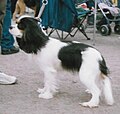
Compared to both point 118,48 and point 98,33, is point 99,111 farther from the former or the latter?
point 98,33

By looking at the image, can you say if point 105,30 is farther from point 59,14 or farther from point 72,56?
point 72,56

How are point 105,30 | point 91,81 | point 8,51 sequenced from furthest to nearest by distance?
point 105,30 → point 8,51 → point 91,81

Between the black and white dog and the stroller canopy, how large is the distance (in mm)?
3293

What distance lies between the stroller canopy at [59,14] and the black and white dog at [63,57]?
10.8 feet

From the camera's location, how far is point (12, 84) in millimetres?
3832

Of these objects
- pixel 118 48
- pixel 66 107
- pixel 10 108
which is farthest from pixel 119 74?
pixel 118 48

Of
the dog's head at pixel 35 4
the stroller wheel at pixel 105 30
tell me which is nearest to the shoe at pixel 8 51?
the dog's head at pixel 35 4

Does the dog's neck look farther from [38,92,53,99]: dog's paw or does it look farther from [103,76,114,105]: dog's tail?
[103,76,114,105]: dog's tail

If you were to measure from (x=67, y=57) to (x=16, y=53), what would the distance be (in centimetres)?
259

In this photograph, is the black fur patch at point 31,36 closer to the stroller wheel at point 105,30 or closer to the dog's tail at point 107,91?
the dog's tail at point 107,91

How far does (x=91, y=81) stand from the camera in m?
3.13

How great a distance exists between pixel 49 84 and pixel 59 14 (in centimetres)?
344

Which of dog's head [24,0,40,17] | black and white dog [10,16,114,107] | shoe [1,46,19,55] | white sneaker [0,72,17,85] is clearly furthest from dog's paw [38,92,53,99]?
dog's head [24,0,40,17]

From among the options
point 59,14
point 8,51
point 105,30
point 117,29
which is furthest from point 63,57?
point 117,29
